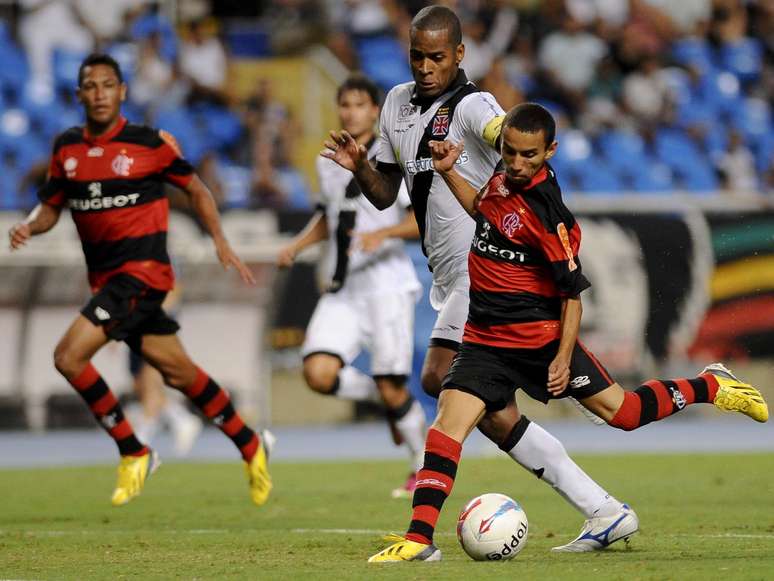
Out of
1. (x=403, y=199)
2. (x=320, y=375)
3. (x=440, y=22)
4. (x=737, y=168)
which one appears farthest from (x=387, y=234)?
(x=737, y=168)

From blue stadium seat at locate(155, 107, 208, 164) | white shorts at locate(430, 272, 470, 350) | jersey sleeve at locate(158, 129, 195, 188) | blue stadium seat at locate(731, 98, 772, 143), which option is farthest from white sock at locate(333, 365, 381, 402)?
blue stadium seat at locate(731, 98, 772, 143)

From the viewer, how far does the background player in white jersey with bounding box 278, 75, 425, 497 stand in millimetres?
9695

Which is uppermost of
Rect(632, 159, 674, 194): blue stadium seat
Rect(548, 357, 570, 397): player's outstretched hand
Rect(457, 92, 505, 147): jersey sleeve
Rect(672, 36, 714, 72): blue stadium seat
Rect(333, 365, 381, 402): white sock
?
Rect(457, 92, 505, 147): jersey sleeve

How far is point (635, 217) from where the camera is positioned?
15008mm

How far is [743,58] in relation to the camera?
20.4m

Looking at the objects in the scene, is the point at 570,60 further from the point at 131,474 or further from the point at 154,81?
the point at 131,474

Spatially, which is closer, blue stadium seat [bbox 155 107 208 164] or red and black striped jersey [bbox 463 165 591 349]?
red and black striped jersey [bbox 463 165 591 349]

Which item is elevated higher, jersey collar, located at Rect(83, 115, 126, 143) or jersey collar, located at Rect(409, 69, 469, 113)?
jersey collar, located at Rect(409, 69, 469, 113)

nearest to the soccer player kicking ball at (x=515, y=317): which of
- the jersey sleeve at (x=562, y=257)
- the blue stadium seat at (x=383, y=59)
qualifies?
the jersey sleeve at (x=562, y=257)

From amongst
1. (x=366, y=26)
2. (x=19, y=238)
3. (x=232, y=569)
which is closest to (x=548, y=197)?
(x=232, y=569)

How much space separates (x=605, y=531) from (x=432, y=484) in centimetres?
89

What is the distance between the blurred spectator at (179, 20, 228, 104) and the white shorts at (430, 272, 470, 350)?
38.3 ft

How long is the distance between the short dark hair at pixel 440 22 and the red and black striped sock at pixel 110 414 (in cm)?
340

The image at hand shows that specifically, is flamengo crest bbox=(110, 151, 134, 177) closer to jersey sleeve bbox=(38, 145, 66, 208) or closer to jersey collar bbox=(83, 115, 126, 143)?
jersey collar bbox=(83, 115, 126, 143)
